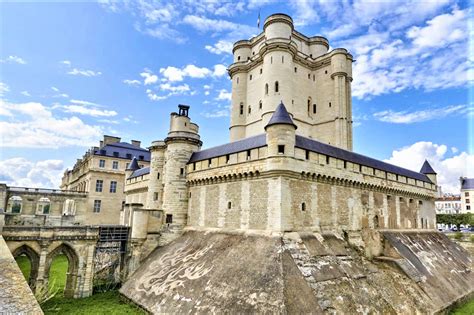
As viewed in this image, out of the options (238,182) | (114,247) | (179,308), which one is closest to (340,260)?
(238,182)

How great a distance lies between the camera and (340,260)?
16.6 m

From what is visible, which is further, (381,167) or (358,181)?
(381,167)

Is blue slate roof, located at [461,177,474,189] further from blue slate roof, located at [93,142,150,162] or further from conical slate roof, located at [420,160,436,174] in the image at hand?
blue slate roof, located at [93,142,150,162]

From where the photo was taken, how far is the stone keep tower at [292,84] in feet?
93.7

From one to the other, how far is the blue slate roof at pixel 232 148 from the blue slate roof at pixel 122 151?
24867mm

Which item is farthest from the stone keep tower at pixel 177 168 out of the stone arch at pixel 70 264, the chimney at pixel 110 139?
the chimney at pixel 110 139

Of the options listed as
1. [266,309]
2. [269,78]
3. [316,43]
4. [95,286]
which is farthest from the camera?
[316,43]

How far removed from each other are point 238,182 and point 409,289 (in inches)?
484

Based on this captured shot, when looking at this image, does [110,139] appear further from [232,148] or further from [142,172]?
[232,148]

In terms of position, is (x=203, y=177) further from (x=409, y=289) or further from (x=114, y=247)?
(x=409, y=289)

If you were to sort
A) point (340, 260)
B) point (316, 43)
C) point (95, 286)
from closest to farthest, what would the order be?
point (340, 260) < point (95, 286) < point (316, 43)

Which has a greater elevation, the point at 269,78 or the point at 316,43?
the point at 316,43

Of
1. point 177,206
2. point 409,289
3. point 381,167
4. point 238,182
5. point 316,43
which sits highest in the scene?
point 316,43

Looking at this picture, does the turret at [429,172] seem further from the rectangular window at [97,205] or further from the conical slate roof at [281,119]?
the rectangular window at [97,205]
